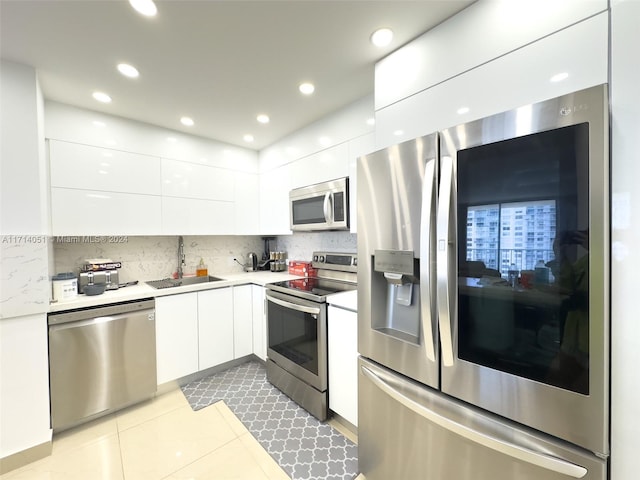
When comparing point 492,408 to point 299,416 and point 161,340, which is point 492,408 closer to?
point 299,416

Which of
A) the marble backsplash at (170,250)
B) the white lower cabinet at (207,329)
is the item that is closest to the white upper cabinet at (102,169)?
the marble backsplash at (170,250)

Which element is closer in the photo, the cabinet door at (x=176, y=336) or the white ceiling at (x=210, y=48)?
the white ceiling at (x=210, y=48)

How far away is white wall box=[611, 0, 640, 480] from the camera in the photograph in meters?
0.75

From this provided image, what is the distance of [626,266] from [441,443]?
89 centimetres

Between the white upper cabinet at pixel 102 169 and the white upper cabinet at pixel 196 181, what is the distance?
0.31 ft

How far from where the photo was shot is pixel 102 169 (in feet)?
7.24

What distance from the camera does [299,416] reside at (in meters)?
1.98

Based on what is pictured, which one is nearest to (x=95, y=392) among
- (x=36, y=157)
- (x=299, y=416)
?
(x=299, y=416)

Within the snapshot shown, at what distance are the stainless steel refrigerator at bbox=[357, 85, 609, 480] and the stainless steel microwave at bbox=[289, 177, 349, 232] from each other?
81cm

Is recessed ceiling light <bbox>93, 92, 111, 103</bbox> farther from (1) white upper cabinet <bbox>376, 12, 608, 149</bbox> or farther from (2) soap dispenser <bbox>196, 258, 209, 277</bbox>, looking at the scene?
(1) white upper cabinet <bbox>376, 12, 608, 149</bbox>

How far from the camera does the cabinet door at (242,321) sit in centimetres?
271

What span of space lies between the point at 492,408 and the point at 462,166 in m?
0.89

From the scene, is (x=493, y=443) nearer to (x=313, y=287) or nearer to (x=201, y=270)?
(x=313, y=287)

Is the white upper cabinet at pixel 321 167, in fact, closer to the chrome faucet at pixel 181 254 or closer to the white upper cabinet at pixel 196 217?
the white upper cabinet at pixel 196 217
